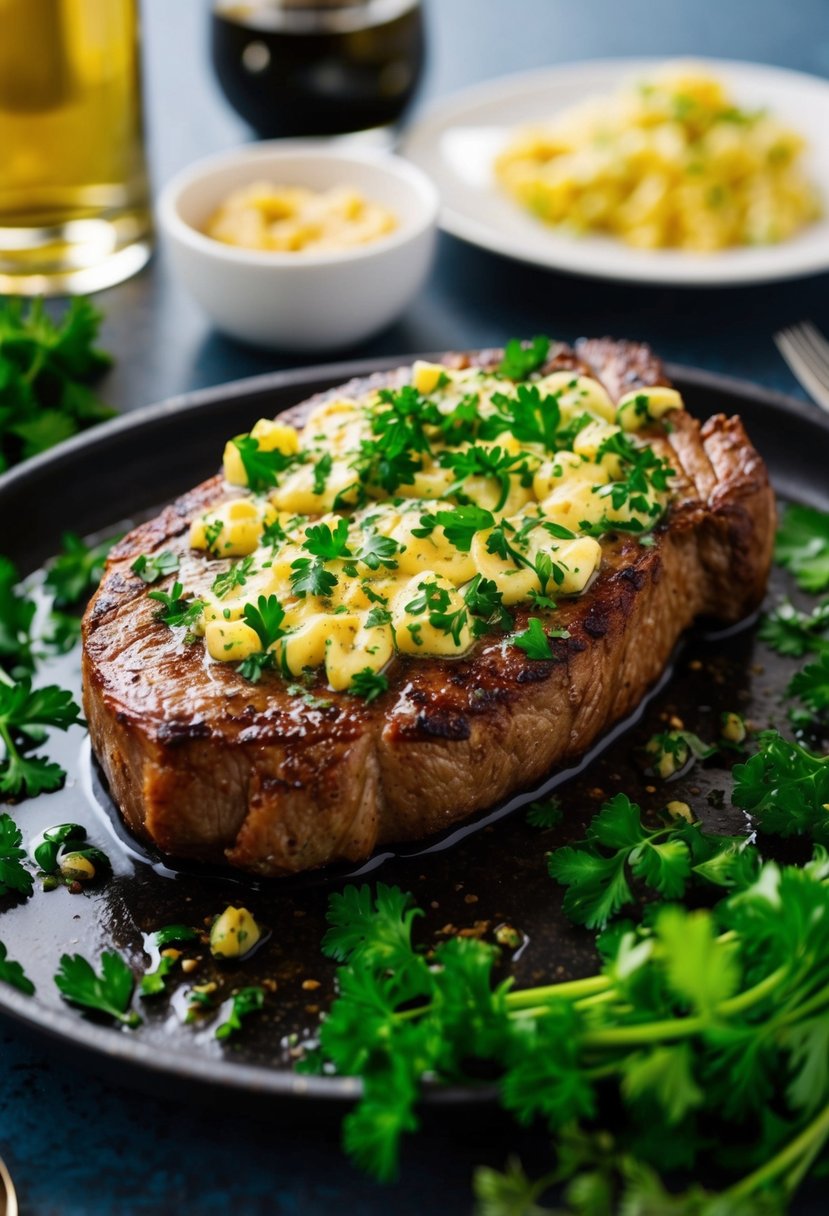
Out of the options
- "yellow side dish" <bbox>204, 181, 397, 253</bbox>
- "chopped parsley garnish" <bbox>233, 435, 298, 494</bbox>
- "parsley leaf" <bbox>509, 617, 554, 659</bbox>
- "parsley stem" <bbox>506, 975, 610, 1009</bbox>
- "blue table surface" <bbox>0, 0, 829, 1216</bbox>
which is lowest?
"blue table surface" <bbox>0, 0, 829, 1216</bbox>

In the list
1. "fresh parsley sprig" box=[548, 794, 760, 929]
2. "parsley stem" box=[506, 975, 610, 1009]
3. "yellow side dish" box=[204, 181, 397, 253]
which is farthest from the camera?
"yellow side dish" box=[204, 181, 397, 253]

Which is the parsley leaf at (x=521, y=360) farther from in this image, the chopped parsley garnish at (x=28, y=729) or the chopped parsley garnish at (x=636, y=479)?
the chopped parsley garnish at (x=28, y=729)

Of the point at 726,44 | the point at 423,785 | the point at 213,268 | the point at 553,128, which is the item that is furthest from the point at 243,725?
the point at 726,44

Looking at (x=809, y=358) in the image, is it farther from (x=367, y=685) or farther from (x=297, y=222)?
(x=367, y=685)

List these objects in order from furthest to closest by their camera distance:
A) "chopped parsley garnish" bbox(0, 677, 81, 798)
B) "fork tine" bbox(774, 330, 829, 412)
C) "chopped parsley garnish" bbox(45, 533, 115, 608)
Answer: "fork tine" bbox(774, 330, 829, 412), "chopped parsley garnish" bbox(45, 533, 115, 608), "chopped parsley garnish" bbox(0, 677, 81, 798)

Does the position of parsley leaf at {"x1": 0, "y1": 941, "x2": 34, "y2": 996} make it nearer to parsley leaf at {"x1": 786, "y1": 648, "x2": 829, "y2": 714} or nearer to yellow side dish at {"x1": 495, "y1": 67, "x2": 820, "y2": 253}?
parsley leaf at {"x1": 786, "y1": 648, "x2": 829, "y2": 714}

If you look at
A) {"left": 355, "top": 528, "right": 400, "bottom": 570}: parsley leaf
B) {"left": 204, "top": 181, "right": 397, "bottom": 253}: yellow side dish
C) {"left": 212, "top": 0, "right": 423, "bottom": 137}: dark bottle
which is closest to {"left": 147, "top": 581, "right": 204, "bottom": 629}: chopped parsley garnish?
{"left": 355, "top": 528, "right": 400, "bottom": 570}: parsley leaf
